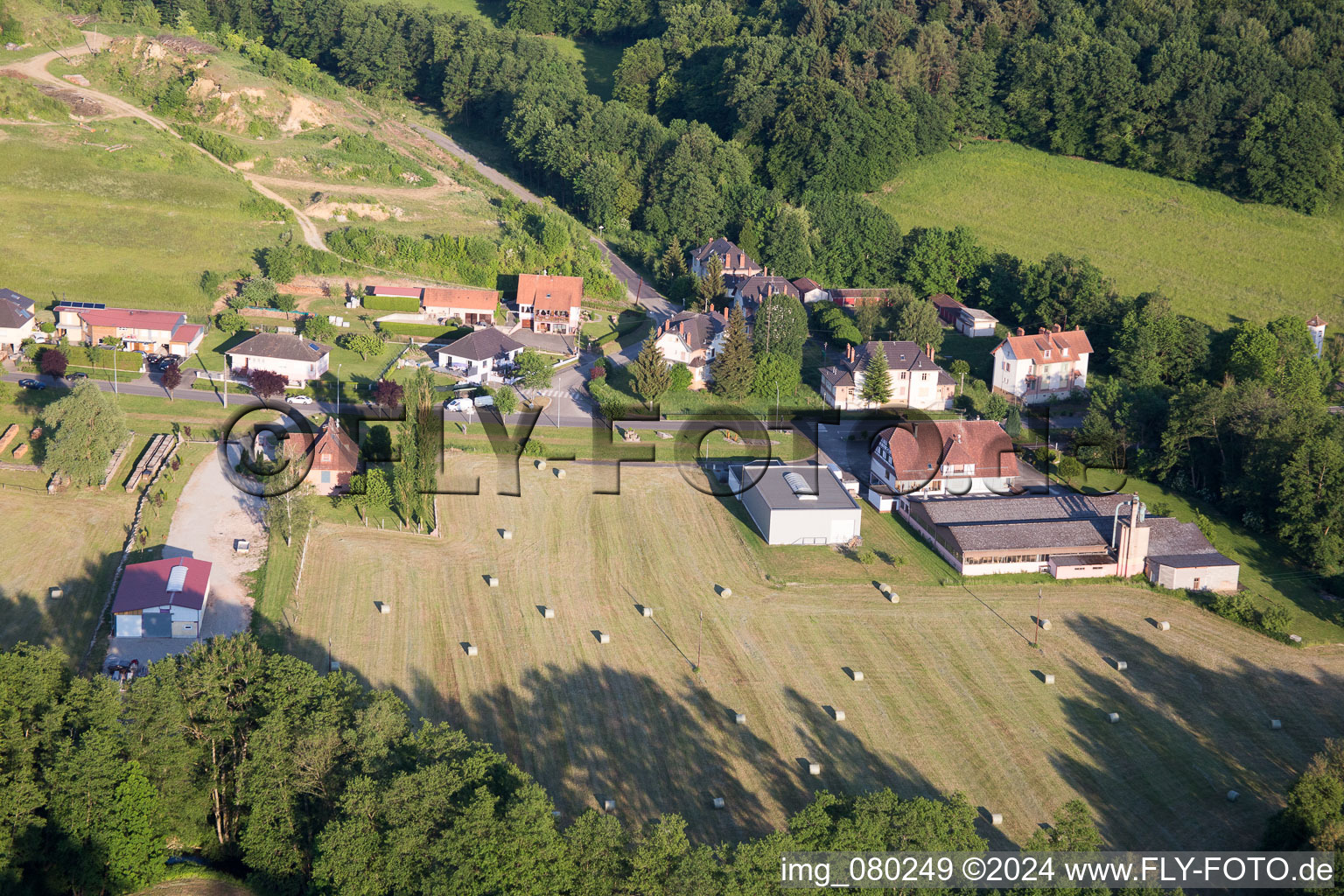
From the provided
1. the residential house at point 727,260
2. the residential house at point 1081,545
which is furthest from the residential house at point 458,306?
the residential house at point 1081,545

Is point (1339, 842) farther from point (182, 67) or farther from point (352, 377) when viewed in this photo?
point (182, 67)

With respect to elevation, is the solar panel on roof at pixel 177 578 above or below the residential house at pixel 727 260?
below

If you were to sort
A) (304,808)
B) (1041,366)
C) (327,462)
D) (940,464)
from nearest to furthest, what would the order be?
(304,808)
(327,462)
(940,464)
(1041,366)

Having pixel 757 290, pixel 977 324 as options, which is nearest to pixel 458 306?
pixel 757 290

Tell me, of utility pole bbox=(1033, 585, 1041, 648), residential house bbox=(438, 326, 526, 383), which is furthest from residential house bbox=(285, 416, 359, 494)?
utility pole bbox=(1033, 585, 1041, 648)

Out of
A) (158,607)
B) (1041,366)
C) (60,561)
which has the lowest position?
(60,561)

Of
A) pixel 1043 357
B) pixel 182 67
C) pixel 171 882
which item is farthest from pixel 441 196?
pixel 171 882

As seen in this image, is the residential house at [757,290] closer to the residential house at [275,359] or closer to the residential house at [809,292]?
the residential house at [809,292]

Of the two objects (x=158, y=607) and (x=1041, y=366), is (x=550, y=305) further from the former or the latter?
(x=158, y=607)
